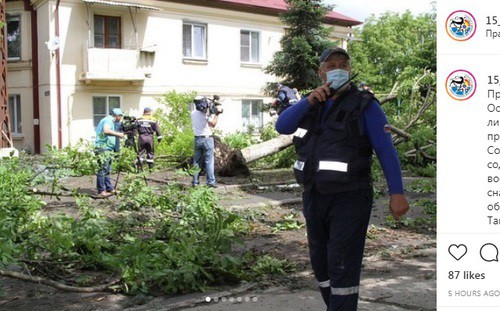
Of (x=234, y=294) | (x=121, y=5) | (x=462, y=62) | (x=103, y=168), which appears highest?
(x=121, y=5)

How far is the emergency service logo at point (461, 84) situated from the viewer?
2598mm

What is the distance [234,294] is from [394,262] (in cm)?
206

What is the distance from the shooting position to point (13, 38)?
24641mm

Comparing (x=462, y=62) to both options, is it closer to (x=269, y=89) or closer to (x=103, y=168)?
(x=103, y=168)

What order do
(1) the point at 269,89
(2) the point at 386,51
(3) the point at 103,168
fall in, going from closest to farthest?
(3) the point at 103,168 < (1) the point at 269,89 < (2) the point at 386,51

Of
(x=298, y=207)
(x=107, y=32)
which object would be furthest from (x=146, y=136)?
(x=107, y=32)

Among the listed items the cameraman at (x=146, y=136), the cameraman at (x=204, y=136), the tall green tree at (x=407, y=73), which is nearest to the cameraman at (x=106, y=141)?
the cameraman at (x=204, y=136)

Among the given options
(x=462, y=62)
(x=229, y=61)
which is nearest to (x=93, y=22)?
(x=229, y=61)

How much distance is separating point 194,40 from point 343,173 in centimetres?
2321

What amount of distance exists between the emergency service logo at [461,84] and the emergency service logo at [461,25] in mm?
152

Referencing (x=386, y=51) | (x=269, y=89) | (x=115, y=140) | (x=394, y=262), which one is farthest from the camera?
(x=386, y=51)

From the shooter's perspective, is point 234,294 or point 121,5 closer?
point 234,294

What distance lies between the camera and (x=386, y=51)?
180 ft

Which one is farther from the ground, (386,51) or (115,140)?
(386,51)
